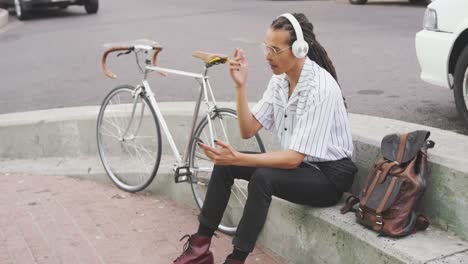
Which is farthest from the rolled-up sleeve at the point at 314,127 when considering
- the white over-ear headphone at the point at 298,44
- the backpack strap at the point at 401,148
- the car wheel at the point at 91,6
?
the car wheel at the point at 91,6

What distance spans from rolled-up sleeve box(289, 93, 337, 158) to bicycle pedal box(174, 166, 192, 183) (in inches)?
47.2

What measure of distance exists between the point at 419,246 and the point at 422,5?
1349cm

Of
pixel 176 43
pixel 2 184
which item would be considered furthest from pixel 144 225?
pixel 176 43

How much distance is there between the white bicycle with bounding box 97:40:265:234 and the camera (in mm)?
4184

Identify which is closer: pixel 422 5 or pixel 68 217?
pixel 68 217

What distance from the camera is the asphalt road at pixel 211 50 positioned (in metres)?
6.77

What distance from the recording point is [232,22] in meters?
13.4

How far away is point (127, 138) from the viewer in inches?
198

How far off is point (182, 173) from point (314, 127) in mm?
1319

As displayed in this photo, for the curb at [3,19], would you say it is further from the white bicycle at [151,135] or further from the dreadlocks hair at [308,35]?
the dreadlocks hair at [308,35]

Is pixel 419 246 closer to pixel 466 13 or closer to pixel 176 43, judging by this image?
pixel 466 13

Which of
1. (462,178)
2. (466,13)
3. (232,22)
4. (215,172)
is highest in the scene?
(466,13)

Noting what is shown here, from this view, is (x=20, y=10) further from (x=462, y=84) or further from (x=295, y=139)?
(x=295, y=139)

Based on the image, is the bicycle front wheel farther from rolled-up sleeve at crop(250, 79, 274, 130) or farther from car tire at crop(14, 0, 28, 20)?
car tire at crop(14, 0, 28, 20)
